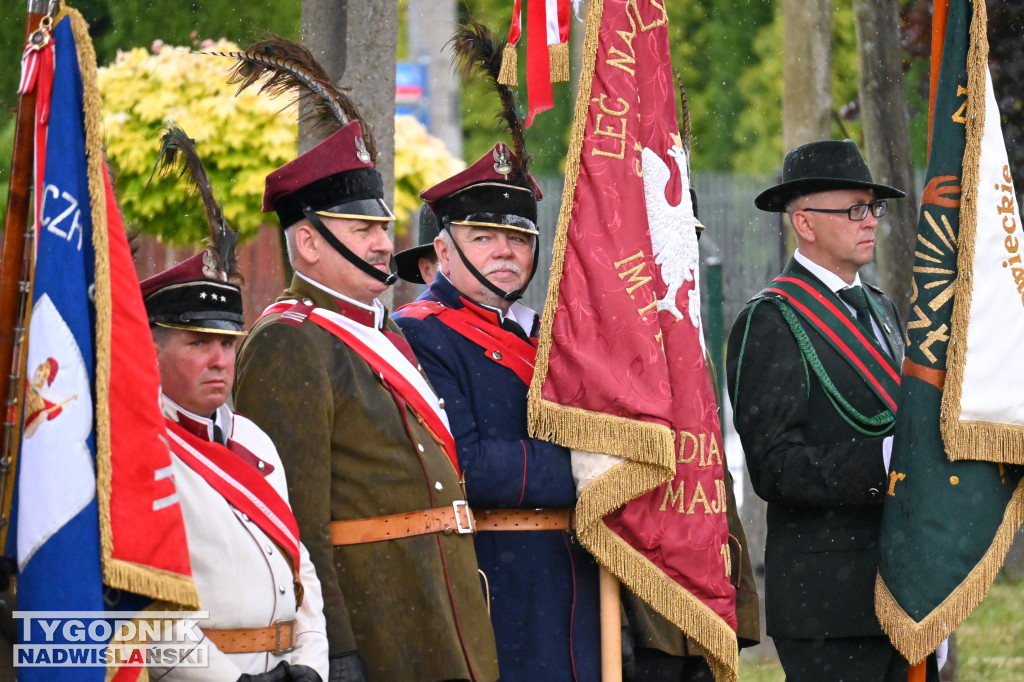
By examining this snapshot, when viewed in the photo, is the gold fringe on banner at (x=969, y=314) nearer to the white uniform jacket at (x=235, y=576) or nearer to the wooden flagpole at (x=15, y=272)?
the white uniform jacket at (x=235, y=576)

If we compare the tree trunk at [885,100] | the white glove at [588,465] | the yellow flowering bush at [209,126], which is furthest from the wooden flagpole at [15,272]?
the tree trunk at [885,100]

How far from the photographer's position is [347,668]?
369 cm

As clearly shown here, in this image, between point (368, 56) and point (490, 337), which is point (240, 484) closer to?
point (490, 337)

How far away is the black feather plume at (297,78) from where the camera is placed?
4.08 m

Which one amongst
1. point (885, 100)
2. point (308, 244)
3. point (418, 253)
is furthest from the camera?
point (885, 100)

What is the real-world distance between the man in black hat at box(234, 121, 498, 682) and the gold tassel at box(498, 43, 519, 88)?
522 millimetres

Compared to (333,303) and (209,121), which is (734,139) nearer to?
(209,121)

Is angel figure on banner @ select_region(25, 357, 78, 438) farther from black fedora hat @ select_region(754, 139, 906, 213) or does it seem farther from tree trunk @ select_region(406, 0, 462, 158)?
tree trunk @ select_region(406, 0, 462, 158)

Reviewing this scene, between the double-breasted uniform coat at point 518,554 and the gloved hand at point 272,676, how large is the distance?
0.89 metres

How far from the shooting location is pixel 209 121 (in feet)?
24.2

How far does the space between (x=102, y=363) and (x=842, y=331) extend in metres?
2.56

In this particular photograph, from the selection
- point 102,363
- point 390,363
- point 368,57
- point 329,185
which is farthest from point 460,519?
point 368,57

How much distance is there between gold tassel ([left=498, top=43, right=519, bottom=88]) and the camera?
4254 millimetres

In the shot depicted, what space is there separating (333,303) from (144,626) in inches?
50.3
